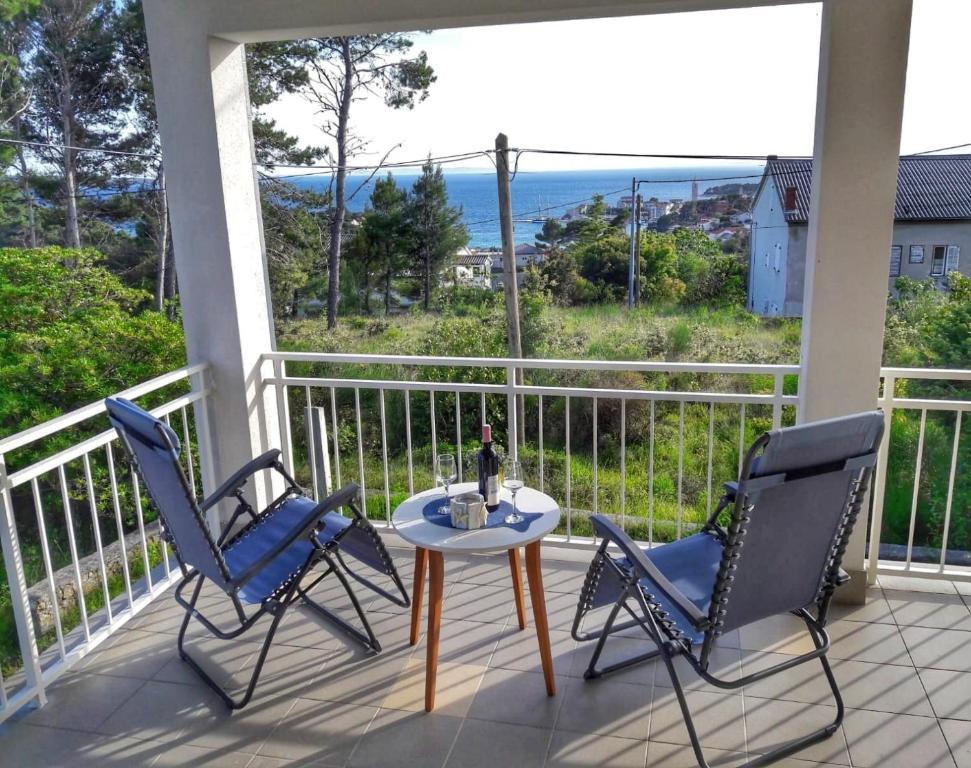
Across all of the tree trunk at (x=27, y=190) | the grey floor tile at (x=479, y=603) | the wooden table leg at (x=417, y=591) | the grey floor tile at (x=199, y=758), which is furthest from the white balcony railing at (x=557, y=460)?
the grey floor tile at (x=199, y=758)

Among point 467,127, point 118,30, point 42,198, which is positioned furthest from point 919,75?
point 42,198

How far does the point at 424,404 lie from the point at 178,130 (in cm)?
705

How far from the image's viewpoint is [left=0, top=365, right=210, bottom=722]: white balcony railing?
2.72 meters

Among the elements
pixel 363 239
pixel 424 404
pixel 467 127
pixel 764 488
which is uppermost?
pixel 467 127

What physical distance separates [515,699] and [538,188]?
22.2 ft

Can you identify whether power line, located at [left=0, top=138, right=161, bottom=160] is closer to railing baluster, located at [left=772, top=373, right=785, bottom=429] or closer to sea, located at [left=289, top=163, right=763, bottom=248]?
sea, located at [left=289, top=163, right=763, bottom=248]

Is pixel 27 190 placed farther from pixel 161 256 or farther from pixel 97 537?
pixel 97 537

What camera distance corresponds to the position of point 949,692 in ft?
9.04

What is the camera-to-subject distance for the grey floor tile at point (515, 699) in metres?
2.67

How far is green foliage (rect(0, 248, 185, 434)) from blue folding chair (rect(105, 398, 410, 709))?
7472 millimetres

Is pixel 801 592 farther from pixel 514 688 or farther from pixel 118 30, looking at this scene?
pixel 118 30

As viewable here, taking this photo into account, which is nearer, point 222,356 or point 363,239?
point 222,356

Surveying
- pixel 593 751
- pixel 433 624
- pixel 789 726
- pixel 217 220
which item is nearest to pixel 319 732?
pixel 433 624

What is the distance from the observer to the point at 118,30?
10109mm
